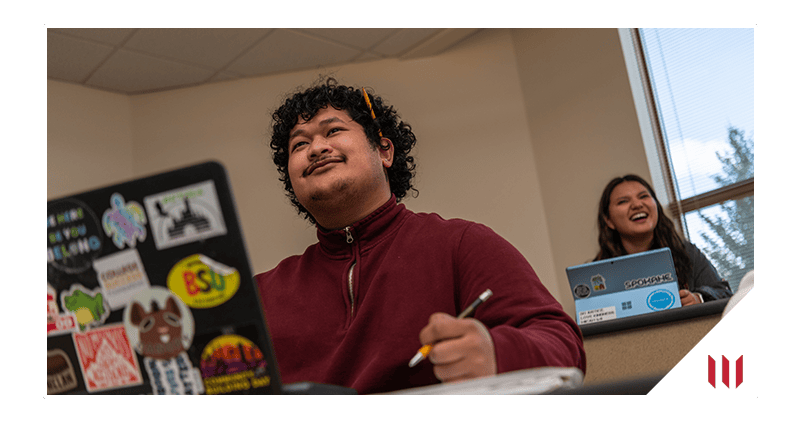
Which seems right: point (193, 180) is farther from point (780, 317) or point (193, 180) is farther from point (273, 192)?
point (273, 192)

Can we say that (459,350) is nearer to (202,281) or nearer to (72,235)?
(202,281)

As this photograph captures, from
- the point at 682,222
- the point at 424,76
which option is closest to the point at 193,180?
the point at 682,222

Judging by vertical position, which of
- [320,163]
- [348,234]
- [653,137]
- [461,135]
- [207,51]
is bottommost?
[348,234]

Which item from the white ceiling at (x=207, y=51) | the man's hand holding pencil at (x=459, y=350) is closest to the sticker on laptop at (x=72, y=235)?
the man's hand holding pencil at (x=459, y=350)

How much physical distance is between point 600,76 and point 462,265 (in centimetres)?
267

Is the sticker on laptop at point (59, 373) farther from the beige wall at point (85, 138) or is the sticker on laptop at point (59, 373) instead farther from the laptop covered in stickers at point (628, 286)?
the beige wall at point (85, 138)

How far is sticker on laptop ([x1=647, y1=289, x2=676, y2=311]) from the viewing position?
1512mm

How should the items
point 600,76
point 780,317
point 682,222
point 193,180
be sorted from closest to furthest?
1. point 193,180
2. point 780,317
3. point 682,222
4. point 600,76

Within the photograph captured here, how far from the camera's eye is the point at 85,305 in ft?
2.08

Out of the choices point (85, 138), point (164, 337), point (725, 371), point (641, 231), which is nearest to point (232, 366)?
point (164, 337)

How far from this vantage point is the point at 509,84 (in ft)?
12.1

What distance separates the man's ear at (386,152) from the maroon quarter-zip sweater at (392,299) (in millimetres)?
178

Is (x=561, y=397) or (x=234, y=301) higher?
(x=234, y=301)

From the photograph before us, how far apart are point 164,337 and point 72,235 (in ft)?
0.45
